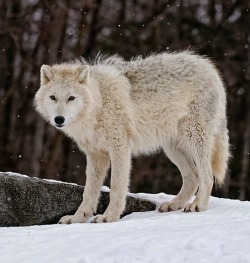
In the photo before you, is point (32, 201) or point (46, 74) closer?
point (46, 74)

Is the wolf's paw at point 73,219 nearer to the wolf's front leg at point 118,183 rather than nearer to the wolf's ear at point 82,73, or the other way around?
the wolf's front leg at point 118,183

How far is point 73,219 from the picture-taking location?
855 centimetres

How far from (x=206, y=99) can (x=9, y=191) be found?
2766 mm

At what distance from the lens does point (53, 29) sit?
778 inches

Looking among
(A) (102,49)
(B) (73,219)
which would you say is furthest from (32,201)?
(A) (102,49)

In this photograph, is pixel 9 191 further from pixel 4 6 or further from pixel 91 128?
pixel 4 6

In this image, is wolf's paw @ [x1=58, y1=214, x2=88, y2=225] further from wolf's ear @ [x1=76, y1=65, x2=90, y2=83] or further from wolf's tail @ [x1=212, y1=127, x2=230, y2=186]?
wolf's tail @ [x1=212, y1=127, x2=230, y2=186]

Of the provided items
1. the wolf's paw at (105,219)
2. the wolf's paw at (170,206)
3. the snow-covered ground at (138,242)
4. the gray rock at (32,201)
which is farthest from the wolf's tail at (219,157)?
the snow-covered ground at (138,242)

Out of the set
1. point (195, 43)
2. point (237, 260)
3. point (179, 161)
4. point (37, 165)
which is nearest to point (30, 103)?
point (37, 165)

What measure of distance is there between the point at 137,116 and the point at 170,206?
4.14 feet

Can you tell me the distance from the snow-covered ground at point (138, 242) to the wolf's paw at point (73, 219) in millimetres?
1105

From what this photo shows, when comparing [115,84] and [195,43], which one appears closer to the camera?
[115,84]

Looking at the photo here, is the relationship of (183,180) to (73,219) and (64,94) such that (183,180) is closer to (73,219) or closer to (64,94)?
(73,219)

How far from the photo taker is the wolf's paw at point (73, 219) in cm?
850
